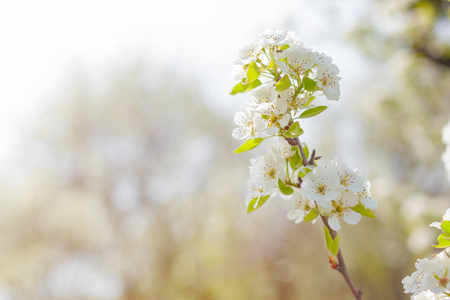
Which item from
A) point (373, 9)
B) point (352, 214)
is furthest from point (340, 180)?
point (373, 9)

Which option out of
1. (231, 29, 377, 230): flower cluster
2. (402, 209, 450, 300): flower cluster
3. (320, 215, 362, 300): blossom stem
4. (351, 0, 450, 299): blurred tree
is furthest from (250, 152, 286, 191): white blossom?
(351, 0, 450, 299): blurred tree

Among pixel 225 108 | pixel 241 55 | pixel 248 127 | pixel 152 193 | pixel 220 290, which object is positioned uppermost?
pixel 225 108

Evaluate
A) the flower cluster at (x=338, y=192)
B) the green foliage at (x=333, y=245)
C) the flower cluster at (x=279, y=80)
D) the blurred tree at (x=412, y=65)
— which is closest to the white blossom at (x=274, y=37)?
the flower cluster at (x=279, y=80)

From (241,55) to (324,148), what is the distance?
6.98m

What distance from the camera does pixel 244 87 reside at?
685 millimetres

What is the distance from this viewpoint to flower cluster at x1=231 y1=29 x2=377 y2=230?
621mm

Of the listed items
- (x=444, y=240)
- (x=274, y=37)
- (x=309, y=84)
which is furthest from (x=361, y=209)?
(x=274, y=37)

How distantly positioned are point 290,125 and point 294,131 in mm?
30

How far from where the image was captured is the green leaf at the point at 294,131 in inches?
24.2

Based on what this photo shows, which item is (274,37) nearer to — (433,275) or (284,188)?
(284,188)

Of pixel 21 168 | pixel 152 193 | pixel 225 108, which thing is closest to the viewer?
pixel 21 168

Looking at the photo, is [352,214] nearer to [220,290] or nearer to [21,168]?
[220,290]

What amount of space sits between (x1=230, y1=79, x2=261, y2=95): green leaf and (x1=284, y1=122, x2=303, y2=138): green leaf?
0.11 meters

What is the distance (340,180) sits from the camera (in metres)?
0.63
